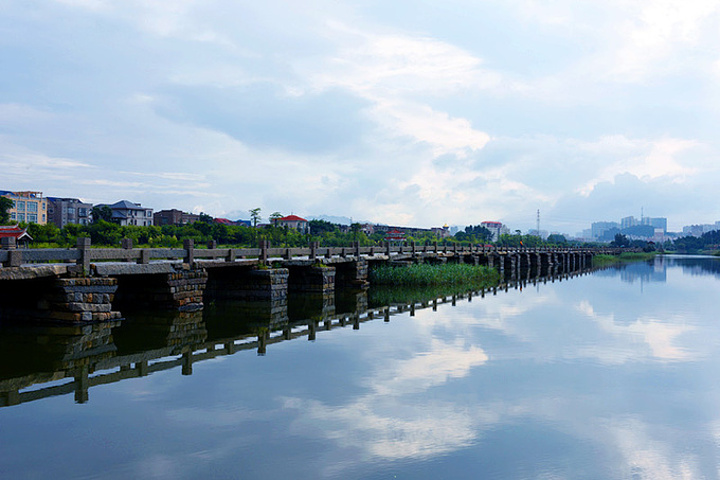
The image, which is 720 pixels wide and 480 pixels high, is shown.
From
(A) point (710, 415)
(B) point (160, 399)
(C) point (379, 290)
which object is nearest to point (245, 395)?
(B) point (160, 399)

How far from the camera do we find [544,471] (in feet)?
25.8

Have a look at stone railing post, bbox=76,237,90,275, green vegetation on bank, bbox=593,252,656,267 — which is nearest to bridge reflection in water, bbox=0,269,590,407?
stone railing post, bbox=76,237,90,275

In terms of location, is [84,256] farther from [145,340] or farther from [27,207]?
[27,207]

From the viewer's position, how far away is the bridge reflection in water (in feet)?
38.5

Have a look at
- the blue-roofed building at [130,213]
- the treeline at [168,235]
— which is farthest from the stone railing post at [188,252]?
the blue-roofed building at [130,213]

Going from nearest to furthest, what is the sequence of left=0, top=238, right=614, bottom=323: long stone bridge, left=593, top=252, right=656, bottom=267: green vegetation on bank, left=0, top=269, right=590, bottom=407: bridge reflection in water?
1. left=0, top=269, right=590, bottom=407: bridge reflection in water
2. left=0, top=238, right=614, bottom=323: long stone bridge
3. left=593, top=252, right=656, bottom=267: green vegetation on bank

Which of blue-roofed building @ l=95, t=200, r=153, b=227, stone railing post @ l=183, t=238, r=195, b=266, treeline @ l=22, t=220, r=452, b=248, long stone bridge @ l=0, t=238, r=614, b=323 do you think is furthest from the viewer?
blue-roofed building @ l=95, t=200, r=153, b=227

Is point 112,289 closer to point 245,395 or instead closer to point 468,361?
point 245,395

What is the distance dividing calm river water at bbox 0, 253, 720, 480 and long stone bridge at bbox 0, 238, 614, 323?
4.15 feet

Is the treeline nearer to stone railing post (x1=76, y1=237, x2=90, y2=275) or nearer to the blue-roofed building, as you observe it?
the blue-roofed building

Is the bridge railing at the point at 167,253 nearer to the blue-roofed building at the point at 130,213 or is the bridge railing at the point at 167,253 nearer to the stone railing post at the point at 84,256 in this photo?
the stone railing post at the point at 84,256

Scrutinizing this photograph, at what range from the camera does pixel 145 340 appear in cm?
1575

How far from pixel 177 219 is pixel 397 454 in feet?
508

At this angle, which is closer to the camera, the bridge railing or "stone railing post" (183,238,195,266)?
the bridge railing
